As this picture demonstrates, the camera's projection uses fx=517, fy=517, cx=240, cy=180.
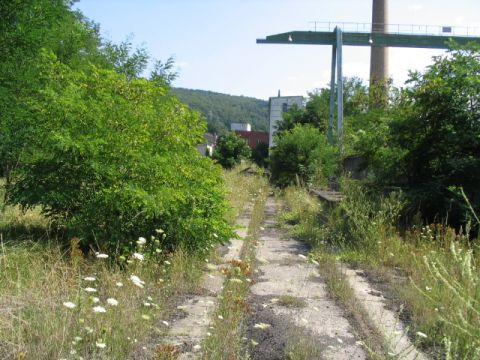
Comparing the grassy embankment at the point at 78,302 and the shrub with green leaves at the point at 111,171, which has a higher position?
the shrub with green leaves at the point at 111,171

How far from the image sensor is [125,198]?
5.18 m

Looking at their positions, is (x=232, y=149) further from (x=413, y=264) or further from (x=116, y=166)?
(x=116, y=166)

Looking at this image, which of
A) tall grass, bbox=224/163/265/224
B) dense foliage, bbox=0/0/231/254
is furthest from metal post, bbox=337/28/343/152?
dense foliage, bbox=0/0/231/254

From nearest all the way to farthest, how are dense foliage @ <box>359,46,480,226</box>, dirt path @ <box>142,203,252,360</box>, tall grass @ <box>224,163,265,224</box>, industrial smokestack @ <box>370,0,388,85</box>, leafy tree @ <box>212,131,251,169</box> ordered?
dirt path @ <box>142,203,252,360</box>, dense foliage @ <box>359,46,480,226</box>, tall grass @ <box>224,163,265,224</box>, industrial smokestack @ <box>370,0,388,85</box>, leafy tree @ <box>212,131,251,169</box>

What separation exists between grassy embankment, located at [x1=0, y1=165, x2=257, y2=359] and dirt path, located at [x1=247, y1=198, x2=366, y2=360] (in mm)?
732

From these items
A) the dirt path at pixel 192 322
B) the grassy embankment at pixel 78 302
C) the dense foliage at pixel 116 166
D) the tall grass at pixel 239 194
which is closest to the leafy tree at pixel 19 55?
the dense foliage at pixel 116 166

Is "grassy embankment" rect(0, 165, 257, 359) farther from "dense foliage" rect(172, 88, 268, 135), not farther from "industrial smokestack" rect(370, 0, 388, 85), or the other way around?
"dense foliage" rect(172, 88, 268, 135)

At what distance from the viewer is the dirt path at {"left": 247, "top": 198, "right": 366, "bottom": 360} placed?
11.5 feet

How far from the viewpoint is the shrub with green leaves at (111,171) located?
5.24 metres

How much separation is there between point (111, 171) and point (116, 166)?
8.1 inches

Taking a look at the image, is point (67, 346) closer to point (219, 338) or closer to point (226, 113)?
point (219, 338)

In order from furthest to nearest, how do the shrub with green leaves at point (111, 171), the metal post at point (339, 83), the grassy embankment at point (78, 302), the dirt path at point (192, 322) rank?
the metal post at point (339, 83), the shrub with green leaves at point (111, 171), the dirt path at point (192, 322), the grassy embankment at point (78, 302)

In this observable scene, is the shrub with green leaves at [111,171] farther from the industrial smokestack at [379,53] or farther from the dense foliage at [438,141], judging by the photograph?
the industrial smokestack at [379,53]

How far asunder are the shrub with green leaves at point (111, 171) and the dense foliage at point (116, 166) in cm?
1
